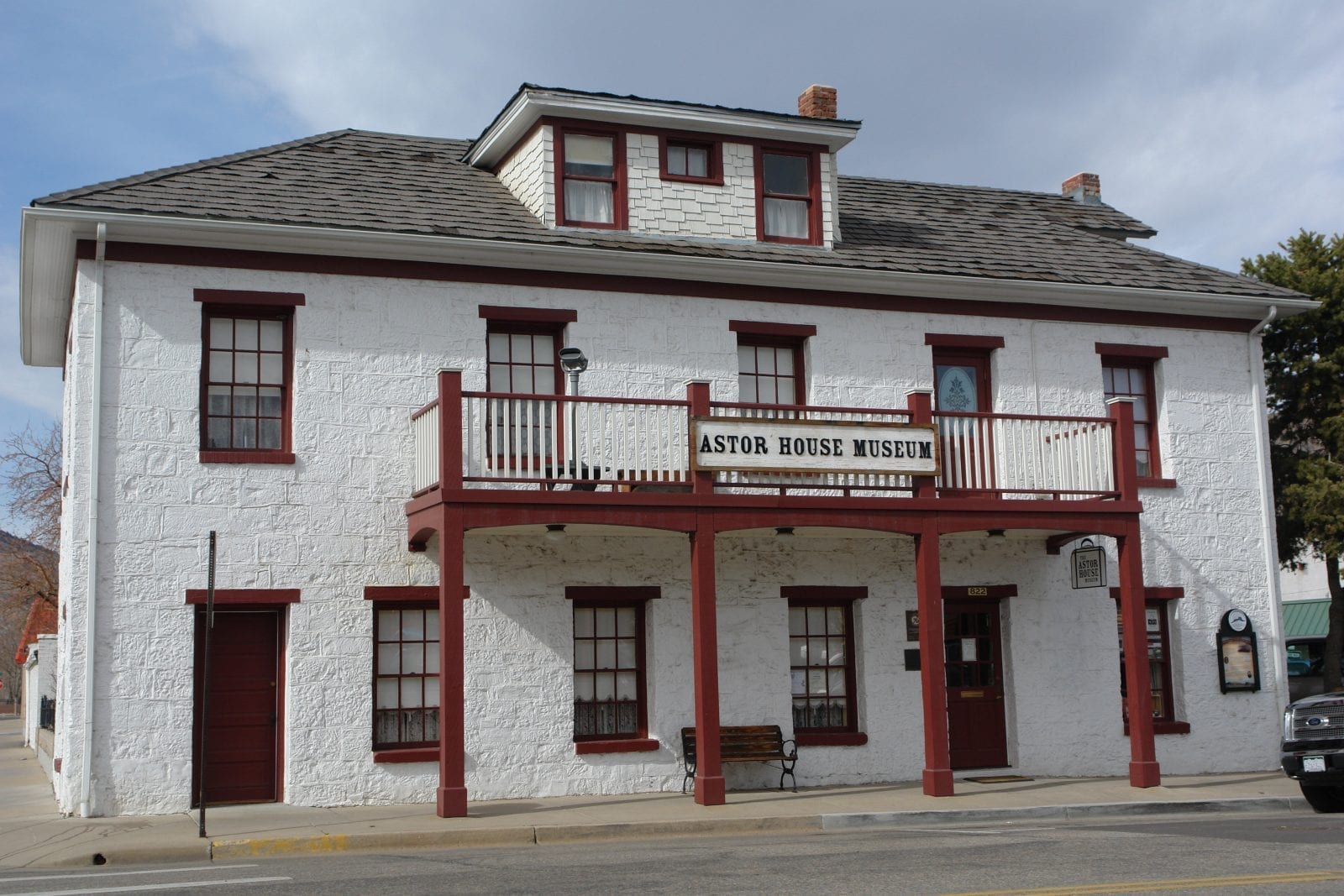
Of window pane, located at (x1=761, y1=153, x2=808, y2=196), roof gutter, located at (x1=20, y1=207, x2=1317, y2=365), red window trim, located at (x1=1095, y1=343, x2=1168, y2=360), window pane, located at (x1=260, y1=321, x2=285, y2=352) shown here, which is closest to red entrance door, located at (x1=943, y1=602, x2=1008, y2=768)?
red window trim, located at (x1=1095, y1=343, x2=1168, y2=360)

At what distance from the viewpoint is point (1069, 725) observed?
18.5 meters

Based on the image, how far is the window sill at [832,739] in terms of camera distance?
17234 mm

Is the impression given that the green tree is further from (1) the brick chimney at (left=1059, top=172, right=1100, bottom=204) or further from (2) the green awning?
(2) the green awning

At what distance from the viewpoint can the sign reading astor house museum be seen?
15.4m

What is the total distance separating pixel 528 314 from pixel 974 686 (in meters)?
7.41

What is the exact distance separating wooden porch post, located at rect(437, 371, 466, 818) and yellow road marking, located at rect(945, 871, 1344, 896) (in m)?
6.61

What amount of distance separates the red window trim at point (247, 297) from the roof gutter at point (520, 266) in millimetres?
490

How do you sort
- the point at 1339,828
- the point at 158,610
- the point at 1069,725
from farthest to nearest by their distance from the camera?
the point at 1069,725 < the point at 158,610 < the point at 1339,828

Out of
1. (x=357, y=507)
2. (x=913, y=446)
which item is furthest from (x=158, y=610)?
(x=913, y=446)

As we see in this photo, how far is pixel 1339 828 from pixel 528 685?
8.35m

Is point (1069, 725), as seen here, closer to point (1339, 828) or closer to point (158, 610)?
point (1339, 828)

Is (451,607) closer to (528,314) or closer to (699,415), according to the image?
(699,415)

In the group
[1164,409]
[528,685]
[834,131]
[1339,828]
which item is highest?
[834,131]

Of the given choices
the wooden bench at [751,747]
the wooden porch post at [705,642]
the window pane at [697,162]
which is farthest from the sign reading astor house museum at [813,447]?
the window pane at [697,162]
